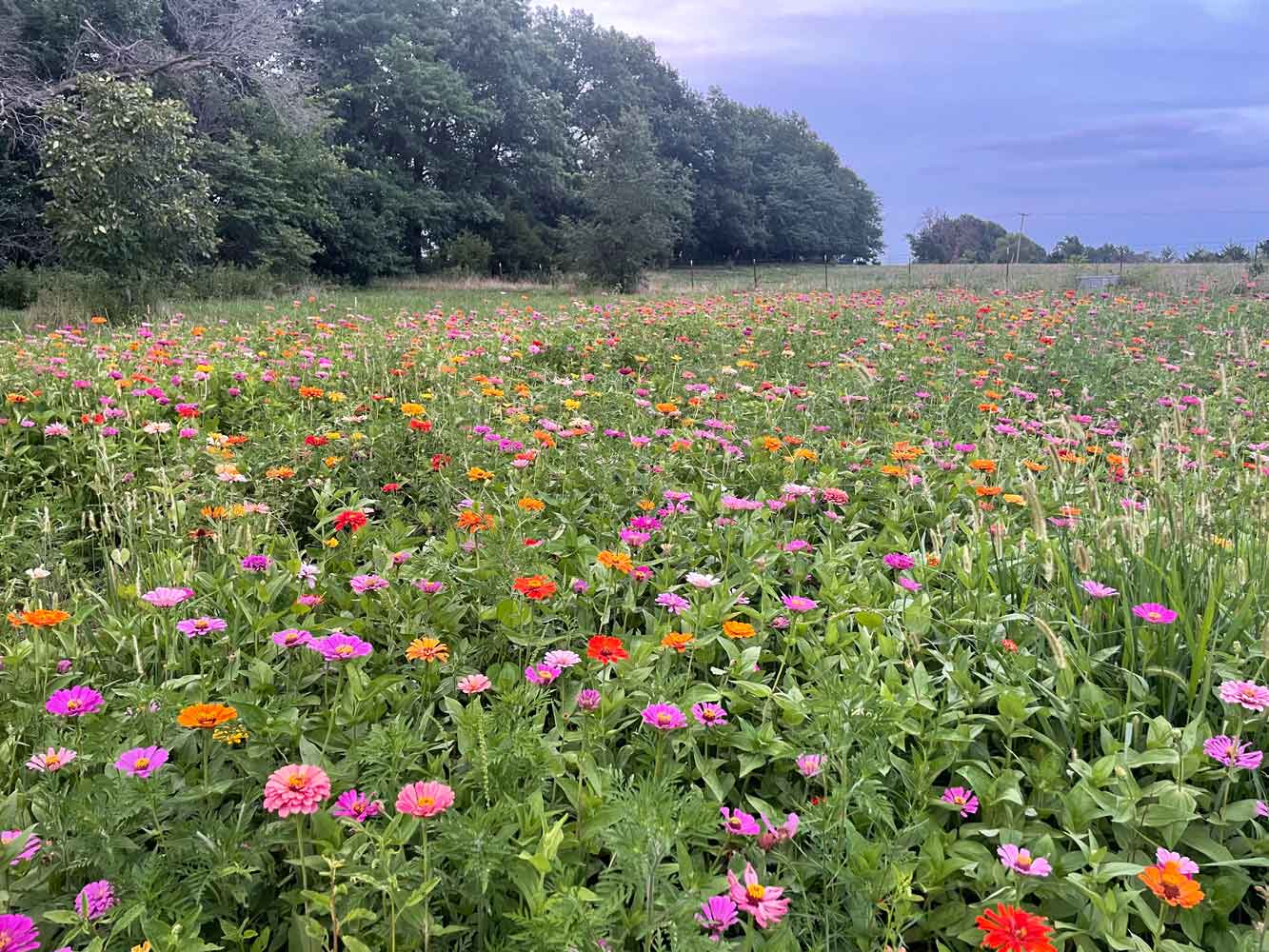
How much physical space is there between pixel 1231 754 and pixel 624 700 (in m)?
1.06

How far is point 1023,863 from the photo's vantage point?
48.2 inches

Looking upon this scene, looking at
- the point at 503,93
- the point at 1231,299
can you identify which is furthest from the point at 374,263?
the point at 1231,299

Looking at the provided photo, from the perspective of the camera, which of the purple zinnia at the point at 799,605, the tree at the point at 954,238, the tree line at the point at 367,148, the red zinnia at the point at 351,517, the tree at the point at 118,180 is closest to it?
the purple zinnia at the point at 799,605

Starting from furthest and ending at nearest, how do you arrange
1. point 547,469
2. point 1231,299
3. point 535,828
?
point 1231,299 → point 547,469 → point 535,828

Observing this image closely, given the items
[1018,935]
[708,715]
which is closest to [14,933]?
[708,715]

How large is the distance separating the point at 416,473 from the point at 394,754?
6.71 feet

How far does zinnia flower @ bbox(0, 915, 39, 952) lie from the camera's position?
3.32ft

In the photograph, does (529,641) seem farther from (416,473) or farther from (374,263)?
(374,263)

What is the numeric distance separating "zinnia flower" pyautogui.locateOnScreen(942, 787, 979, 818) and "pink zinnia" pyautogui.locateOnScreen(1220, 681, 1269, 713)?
0.48 m

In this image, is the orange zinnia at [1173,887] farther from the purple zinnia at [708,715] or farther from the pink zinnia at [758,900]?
the purple zinnia at [708,715]

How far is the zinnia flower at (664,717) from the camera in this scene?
1482 mm

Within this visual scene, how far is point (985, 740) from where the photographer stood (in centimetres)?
175

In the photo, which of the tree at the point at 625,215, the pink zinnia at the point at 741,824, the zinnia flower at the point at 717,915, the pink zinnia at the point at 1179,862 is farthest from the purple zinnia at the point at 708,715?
the tree at the point at 625,215

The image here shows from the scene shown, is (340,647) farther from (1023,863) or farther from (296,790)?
(1023,863)
